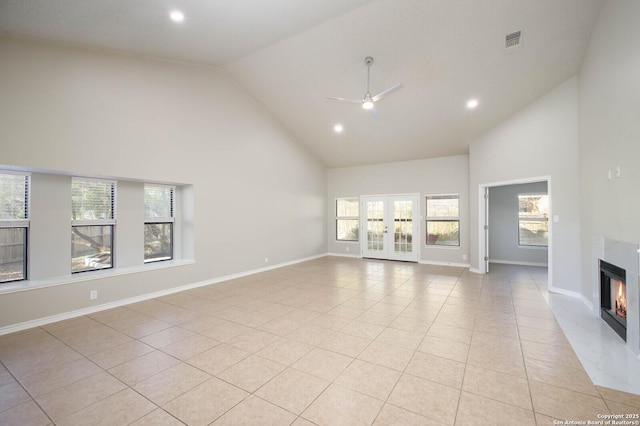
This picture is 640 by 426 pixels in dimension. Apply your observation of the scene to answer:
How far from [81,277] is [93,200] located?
1168 mm

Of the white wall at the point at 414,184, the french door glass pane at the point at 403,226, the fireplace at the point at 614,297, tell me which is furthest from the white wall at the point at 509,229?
the fireplace at the point at 614,297

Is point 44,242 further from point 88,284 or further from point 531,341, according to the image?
point 531,341

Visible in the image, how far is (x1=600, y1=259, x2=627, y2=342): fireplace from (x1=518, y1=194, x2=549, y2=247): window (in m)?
4.35

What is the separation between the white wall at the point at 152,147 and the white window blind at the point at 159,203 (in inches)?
10.1

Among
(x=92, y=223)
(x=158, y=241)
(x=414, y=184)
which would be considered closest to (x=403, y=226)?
(x=414, y=184)

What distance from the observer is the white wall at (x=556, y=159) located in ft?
14.8

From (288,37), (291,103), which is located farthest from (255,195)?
(288,37)

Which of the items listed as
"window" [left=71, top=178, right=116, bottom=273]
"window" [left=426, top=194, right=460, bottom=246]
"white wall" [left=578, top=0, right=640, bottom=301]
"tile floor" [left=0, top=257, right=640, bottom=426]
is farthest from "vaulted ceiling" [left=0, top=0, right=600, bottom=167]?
"tile floor" [left=0, top=257, right=640, bottom=426]

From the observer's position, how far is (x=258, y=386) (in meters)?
2.28

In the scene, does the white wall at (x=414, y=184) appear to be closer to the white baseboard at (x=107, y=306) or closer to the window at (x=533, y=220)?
the window at (x=533, y=220)

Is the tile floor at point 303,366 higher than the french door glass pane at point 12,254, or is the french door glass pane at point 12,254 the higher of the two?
the french door glass pane at point 12,254

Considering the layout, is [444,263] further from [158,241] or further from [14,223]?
[14,223]

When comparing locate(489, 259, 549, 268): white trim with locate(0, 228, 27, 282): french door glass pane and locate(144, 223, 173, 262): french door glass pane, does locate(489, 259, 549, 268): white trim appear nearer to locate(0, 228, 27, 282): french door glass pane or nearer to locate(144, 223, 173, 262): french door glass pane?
locate(144, 223, 173, 262): french door glass pane

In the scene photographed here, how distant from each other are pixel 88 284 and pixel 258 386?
126 inches
